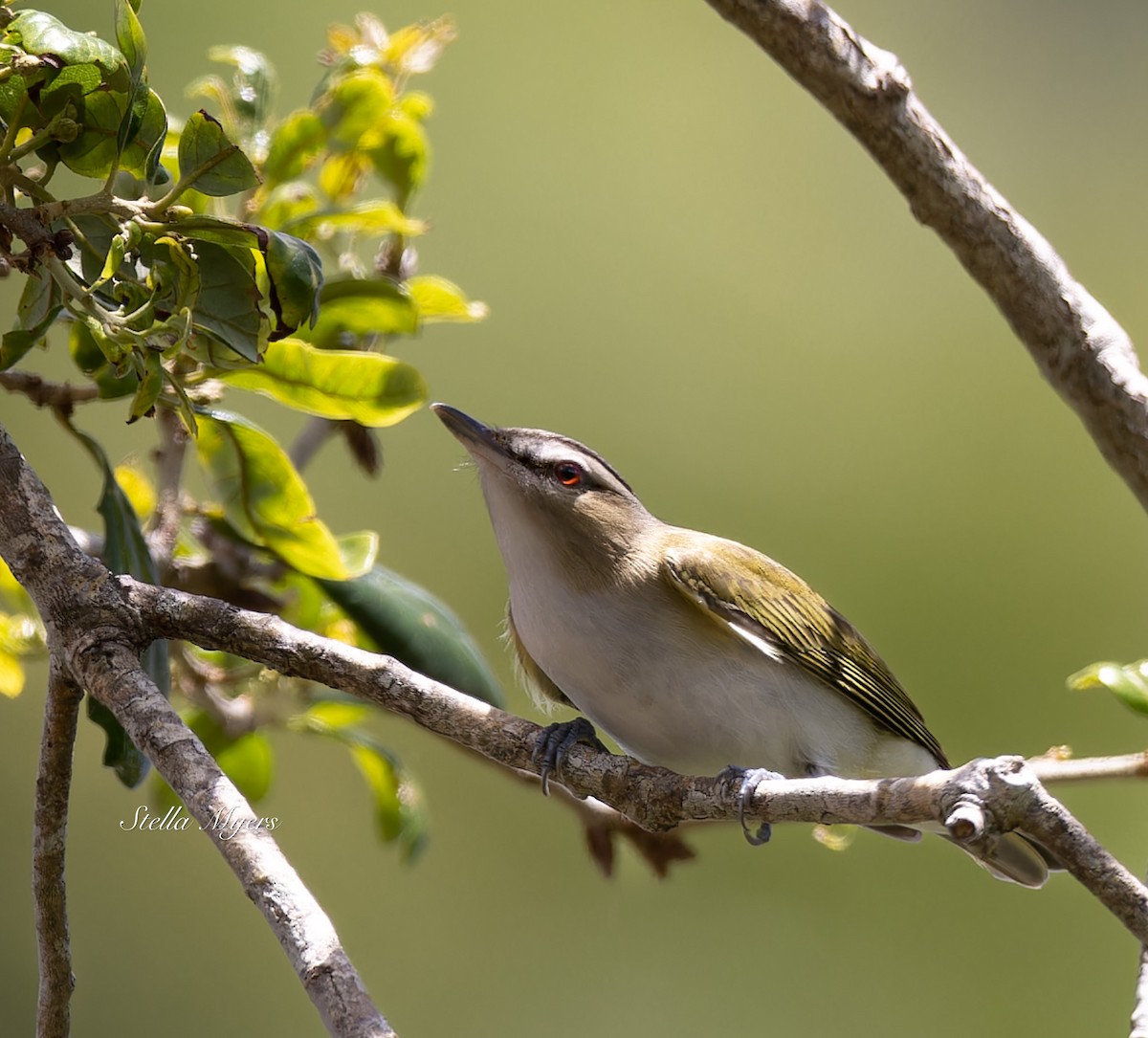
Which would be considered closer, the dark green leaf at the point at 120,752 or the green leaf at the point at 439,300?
the dark green leaf at the point at 120,752

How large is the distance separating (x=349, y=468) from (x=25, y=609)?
268cm

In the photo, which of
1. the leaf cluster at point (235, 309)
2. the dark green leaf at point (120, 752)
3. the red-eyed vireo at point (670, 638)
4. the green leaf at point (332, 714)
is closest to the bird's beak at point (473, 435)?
the red-eyed vireo at point (670, 638)

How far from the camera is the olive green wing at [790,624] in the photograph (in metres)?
1.82

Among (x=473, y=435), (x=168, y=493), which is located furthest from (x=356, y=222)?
(x=168, y=493)

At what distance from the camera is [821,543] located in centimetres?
465

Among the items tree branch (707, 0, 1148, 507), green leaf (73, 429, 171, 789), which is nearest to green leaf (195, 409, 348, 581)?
green leaf (73, 429, 171, 789)

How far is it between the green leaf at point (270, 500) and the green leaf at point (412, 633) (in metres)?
0.19

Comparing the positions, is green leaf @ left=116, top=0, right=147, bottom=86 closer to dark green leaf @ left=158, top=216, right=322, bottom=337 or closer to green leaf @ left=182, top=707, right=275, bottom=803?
dark green leaf @ left=158, top=216, right=322, bottom=337

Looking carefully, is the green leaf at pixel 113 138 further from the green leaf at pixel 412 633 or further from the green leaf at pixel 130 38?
the green leaf at pixel 412 633

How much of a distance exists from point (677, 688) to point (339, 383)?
614 millimetres

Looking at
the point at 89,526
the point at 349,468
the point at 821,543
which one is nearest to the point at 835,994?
the point at 821,543

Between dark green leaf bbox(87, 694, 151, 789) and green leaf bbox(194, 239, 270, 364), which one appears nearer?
green leaf bbox(194, 239, 270, 364)

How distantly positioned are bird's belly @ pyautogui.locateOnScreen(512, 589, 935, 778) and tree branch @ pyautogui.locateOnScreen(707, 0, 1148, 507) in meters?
0.56

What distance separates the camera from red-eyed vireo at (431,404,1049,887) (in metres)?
1.71
